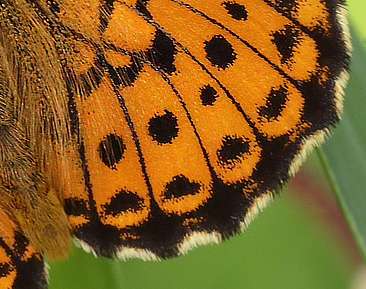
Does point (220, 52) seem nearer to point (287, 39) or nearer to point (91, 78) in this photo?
point (287, 39)

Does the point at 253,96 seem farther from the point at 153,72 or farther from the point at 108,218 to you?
the point at 108,218

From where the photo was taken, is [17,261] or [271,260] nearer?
[17,261]

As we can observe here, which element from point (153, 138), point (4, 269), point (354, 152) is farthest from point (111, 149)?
point (354, 152)

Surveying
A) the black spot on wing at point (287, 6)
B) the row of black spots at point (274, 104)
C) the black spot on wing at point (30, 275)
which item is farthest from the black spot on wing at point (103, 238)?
the black spot on wing at point (287, 6)

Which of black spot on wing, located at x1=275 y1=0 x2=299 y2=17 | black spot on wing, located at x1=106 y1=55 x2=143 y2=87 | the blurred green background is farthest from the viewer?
the blurred green background

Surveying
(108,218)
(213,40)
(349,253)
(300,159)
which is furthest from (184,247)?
(349,253)

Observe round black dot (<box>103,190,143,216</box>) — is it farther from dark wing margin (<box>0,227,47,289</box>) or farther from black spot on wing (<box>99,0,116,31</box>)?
black spot on wing (<box>99,0,116,31</box>)

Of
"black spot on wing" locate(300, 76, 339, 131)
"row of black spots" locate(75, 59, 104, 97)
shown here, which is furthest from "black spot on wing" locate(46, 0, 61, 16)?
"black spot on wing" locate(300, 76, 339, 131)
